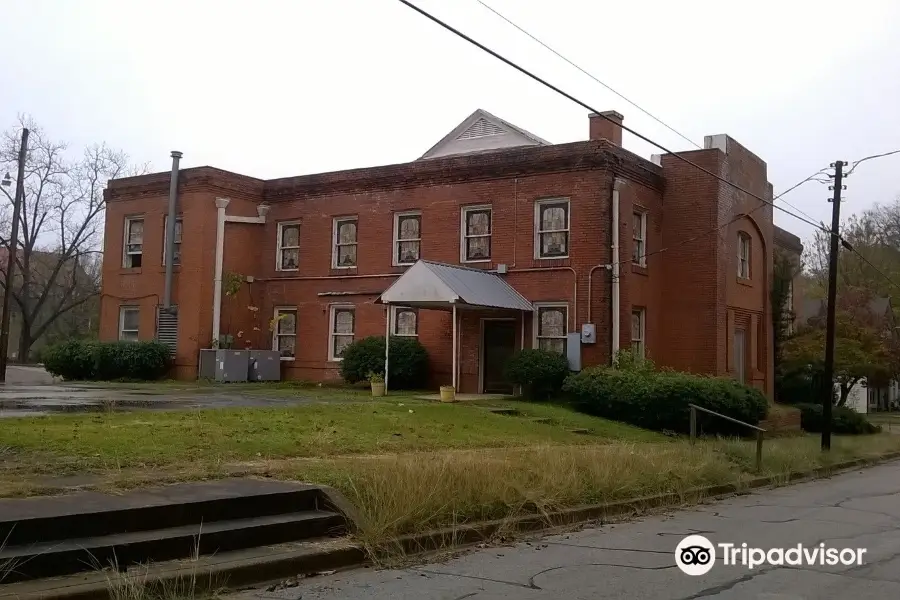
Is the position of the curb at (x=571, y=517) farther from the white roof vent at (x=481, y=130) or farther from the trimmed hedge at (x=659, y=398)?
the white roof vent at (x=481, y=130)

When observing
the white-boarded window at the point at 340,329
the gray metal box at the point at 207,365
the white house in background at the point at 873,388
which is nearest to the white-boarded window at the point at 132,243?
the gray metal box at the point at 207,365

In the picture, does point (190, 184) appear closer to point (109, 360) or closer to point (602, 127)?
point (109, 360)

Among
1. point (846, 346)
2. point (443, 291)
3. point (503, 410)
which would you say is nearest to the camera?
point (503, 410)

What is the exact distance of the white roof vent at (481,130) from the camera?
1296 inches

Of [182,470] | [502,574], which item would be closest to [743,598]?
[502,574]

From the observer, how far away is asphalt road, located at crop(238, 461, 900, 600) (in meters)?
7.12

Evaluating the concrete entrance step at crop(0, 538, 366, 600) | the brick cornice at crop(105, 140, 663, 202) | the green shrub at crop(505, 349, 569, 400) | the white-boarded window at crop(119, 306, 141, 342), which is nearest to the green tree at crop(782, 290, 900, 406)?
the brick cornice at crop(105, 140, 663, 202)

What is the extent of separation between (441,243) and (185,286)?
8635mm

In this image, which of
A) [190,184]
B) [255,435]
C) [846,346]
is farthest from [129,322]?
[846,346]

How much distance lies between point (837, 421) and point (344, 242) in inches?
681

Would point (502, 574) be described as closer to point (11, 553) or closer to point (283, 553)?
point (283, 553)

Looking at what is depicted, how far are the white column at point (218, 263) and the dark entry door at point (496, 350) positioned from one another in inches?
353

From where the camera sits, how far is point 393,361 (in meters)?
24.7

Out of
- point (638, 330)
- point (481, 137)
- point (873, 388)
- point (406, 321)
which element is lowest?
point (873, 388)
